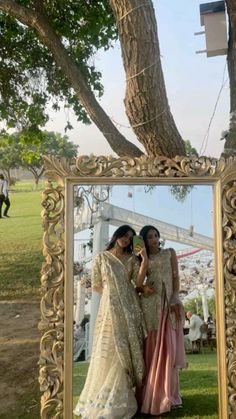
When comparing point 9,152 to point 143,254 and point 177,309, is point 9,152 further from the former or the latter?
point 177,309

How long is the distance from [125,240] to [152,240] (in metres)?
0.10

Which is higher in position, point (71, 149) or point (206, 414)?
point (71, 149)

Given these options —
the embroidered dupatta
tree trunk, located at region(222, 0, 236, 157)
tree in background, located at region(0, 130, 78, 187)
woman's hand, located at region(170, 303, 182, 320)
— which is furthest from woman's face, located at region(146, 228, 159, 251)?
tree in background, located at region(0, 130, 78, 187)

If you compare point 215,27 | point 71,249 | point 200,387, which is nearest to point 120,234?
point 71,249

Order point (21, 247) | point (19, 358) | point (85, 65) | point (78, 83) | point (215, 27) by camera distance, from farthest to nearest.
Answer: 1. point (85, 65)
2. point (21, 247)
3. point (19, 358)
4. point (78, 83)
5. point (215, 27)

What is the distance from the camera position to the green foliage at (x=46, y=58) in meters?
2.59

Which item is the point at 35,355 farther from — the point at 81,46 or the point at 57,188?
the point at 81,46

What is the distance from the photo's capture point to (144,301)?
162cm

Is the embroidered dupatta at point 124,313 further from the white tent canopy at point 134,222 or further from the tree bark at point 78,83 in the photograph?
the tree bark at point 78,83

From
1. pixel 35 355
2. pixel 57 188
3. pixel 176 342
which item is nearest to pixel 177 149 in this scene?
pixel 57 188

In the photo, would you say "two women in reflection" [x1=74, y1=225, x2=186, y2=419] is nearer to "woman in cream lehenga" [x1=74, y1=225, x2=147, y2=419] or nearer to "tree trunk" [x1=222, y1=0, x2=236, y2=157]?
"woman in cream lehenga" [x1=74, y1=225, x2=147, y2=419]

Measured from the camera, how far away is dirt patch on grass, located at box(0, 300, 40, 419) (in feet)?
6.59

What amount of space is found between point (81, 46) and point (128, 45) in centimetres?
104

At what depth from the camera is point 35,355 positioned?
2193 millimetres
